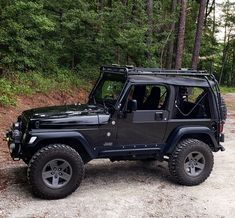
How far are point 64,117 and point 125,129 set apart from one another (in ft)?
3.57

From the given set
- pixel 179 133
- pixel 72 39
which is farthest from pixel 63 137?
pixel 72 39

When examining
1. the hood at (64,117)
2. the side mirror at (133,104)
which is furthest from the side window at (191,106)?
the hood at (64,117)

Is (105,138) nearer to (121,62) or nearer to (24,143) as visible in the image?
(24,143)

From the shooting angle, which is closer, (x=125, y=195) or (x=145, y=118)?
(x=125, y=195)

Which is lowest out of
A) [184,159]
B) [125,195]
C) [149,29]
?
[125,195]

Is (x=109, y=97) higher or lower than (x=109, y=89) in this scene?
lower

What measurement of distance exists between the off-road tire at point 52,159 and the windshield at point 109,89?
4.27ft

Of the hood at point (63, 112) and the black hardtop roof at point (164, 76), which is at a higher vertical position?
the black hardtop roof at point (164, 76)

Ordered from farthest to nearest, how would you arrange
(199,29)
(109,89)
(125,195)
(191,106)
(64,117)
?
(199,29) < (191,106) < (109,89) < (125,195) < (64,117)

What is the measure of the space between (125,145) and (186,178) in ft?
4.32

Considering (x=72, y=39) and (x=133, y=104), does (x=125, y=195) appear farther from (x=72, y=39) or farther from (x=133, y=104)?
(x=72, y=39)

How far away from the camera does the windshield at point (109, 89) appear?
6769 mm

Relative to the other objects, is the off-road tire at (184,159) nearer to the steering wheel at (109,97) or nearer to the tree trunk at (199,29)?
the steering wheel at (109,97)

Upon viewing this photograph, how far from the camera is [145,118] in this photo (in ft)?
21.8
